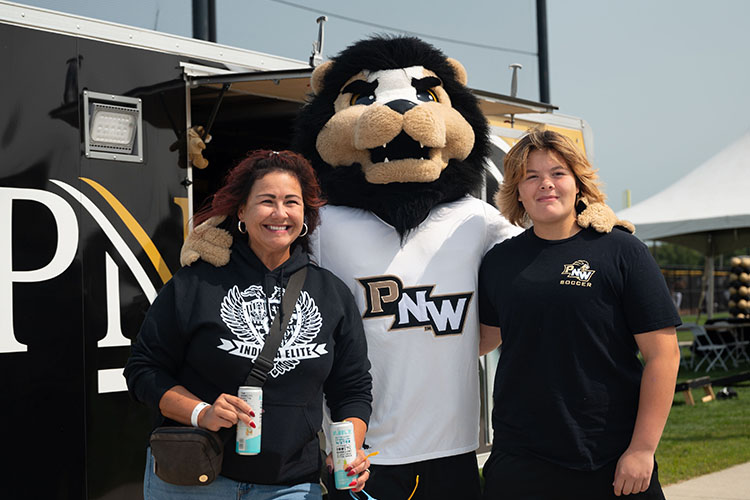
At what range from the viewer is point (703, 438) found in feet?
24.8

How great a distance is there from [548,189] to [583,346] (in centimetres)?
51

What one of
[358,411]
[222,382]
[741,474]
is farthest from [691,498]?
[222,382]

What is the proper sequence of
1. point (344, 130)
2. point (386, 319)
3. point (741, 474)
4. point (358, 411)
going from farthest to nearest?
point (741, 474) → point (344, 130) → point (386, 319) → point (358, 411)

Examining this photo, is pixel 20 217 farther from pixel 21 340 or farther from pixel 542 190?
pixel 542 190

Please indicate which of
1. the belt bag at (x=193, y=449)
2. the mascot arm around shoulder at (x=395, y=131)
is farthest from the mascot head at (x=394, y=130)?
the belt bag at (x=193, y=449)

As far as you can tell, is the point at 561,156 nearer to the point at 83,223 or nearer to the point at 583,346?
the point at 583,346

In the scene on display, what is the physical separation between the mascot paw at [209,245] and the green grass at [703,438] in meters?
4.66

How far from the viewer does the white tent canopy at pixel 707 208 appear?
1400cm

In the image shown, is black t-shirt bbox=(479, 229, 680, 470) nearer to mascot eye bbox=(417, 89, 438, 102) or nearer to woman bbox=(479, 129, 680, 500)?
woman bbox=(479, 129, 680, 500)

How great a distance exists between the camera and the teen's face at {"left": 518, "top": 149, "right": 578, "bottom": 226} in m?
2.64

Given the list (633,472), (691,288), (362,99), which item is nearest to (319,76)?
(362,99)

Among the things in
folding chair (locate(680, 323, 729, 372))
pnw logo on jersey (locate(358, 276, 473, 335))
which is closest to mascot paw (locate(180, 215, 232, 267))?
pnw logo on jersey (locate(358, 276, 473, 335))

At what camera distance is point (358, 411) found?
2.47m

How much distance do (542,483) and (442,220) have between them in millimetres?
985
